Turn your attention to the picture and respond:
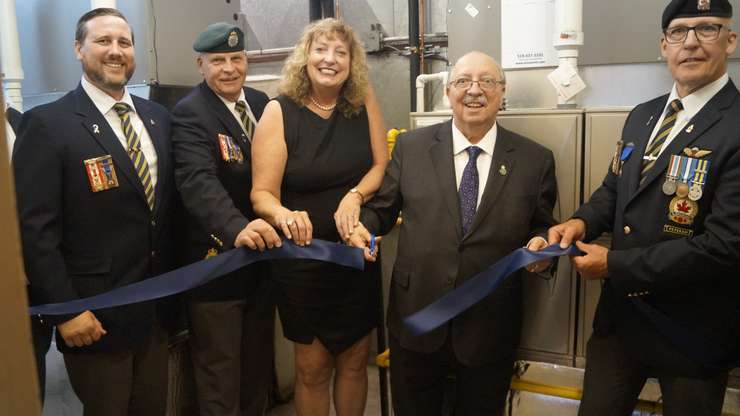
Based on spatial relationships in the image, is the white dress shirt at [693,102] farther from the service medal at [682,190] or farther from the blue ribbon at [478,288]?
the blue ribbon at [478,288]

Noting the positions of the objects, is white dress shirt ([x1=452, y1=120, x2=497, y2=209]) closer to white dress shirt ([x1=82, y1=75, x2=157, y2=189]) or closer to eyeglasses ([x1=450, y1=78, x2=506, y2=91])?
eyeglasses ([x1=450, y1=78, x2=506, y2=91])

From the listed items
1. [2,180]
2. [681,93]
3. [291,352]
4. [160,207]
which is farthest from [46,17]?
[2,180]

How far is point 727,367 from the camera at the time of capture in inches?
77.0

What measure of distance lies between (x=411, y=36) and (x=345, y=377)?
2.23 meters

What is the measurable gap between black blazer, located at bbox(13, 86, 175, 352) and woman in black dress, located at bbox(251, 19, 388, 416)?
0.44 meters

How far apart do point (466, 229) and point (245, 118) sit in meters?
1.07

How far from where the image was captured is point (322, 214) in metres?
2.44

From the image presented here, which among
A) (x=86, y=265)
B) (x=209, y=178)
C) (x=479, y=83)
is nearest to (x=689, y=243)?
(x=479, y=83)

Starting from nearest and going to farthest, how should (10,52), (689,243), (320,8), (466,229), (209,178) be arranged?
(689,243)
(466,229)
(209,178)
(10,52)
(320,8)

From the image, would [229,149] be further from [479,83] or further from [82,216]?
[479,83]

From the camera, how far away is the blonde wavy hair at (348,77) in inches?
96.1

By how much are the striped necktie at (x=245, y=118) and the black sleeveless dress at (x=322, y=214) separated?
0.27 metres

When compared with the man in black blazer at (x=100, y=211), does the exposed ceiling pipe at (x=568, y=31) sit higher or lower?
higher

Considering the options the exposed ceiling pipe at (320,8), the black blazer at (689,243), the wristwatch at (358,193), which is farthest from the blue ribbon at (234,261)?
the exposed ceiling pipe at (320,8)
